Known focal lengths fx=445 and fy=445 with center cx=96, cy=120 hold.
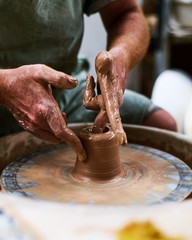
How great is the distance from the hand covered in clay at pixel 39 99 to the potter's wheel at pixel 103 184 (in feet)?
0.33

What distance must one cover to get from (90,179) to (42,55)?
550 mm

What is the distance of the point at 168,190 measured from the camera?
1.20 metres

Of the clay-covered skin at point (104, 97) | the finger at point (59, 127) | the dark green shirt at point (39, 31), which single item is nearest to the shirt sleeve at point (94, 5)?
the dark green shirt at point (39, 31)

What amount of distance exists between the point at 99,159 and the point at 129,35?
0.67m

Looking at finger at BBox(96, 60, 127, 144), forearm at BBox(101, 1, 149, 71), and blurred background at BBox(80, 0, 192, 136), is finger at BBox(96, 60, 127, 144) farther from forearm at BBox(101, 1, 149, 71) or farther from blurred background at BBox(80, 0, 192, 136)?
blurred background at BBox(80, 0, 192, 136)

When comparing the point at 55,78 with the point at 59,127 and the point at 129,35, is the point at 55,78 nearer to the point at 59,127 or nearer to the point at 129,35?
the point at 59,127

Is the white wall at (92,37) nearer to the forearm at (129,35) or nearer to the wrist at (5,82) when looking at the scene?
the forearm at (129,35)

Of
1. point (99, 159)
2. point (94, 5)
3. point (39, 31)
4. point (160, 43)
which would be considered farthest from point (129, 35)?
point (160, 43)

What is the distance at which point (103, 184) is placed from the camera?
1231mm

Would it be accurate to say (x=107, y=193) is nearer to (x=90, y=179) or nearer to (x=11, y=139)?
(x=90, y=179)

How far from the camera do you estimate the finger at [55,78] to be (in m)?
1.16

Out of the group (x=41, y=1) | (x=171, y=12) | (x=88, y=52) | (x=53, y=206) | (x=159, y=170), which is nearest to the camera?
(x=53, y=206)

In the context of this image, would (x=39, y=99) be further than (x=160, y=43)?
No

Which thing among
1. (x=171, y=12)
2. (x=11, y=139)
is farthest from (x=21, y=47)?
(x=171, y=12)
